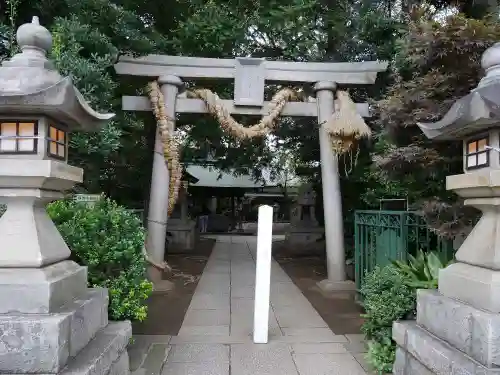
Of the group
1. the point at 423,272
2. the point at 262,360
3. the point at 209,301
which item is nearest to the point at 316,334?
the point at 262,360

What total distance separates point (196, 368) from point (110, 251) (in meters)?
1.39

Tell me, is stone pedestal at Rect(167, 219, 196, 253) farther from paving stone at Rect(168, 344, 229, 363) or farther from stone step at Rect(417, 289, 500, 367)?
stone step at Rect(417, 289, 500, 367)

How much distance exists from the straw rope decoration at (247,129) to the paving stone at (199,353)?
3624 millimetres

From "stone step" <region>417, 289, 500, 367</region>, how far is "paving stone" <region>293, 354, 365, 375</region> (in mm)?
914

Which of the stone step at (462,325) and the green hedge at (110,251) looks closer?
the stone step at (462,325)

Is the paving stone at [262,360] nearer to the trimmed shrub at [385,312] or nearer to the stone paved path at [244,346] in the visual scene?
the stone paved path at [244,346]

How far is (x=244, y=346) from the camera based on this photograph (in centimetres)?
490

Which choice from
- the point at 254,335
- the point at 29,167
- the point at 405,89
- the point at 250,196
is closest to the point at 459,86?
the point at 405,89

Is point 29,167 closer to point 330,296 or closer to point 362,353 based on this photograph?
point 362,353

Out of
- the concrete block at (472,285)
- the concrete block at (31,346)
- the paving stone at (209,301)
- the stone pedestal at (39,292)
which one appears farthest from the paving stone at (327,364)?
the paving stone at (209,301)

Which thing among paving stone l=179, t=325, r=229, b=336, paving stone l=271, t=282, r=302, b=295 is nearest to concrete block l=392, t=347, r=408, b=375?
paving stone l=179, t=325, r=229, b=336

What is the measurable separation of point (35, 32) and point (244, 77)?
16.1 ft

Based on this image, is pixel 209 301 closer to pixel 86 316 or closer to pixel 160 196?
pixel 160 196

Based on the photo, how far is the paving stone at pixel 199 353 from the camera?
4507 mm
